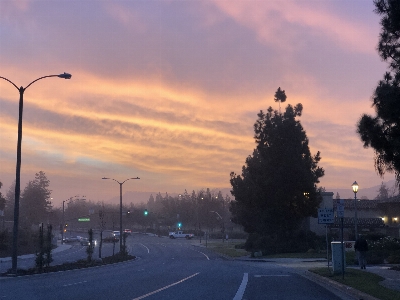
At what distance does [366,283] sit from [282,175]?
39368mm

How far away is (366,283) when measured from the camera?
70.3 ft

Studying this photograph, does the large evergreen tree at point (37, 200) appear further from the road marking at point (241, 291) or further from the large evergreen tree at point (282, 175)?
the road marking at point (241, 291)

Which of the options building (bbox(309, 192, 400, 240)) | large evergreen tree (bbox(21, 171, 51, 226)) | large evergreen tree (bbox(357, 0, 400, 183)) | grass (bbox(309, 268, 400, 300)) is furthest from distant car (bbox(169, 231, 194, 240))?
large evergreen tree (bbox(357, 0, 400, 183))

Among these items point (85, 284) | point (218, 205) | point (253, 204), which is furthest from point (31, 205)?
point (85, 284)

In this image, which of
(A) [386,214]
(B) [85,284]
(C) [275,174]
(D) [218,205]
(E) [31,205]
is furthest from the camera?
(D) [218,205]

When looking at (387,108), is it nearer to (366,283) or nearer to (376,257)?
(366,283)

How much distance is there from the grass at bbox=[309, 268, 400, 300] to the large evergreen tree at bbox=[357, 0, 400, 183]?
154 inches

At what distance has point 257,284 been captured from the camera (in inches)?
923

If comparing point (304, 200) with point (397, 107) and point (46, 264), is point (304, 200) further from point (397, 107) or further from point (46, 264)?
point (397, 107)

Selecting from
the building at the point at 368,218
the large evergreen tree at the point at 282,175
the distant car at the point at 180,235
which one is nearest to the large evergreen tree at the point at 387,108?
the large evergreen tree at the point at 282,175

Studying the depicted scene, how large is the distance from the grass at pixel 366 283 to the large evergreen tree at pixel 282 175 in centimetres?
3202

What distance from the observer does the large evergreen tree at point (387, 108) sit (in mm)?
19094

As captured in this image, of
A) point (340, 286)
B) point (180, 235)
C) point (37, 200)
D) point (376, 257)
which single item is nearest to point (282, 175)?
point (376, 257)

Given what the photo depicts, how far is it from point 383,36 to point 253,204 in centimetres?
4434
